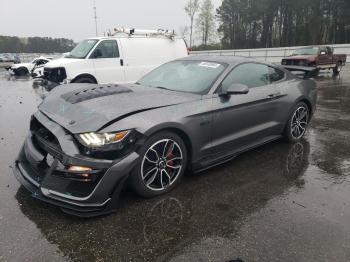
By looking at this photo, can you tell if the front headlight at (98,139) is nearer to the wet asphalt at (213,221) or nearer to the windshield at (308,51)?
the wet asphalt at (213,221)

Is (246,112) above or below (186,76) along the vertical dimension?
below

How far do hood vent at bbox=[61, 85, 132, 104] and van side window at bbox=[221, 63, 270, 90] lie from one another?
4.40 feet

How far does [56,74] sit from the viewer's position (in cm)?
984

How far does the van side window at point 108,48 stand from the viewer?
406 inches

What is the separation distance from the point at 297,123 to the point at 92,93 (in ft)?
11.4

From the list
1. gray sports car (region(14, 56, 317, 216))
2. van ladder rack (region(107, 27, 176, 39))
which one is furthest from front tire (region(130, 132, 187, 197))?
van ladder rack (region(107, 27, 176, 39))

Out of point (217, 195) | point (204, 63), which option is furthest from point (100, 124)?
point (204, 63)

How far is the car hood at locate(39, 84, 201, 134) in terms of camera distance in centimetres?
331

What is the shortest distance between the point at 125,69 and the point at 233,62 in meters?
6.56

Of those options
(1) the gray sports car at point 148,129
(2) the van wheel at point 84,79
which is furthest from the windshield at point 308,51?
(1) the gray sports car at point 148,129

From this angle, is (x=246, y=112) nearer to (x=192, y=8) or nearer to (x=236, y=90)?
A: (x=236, y=90)

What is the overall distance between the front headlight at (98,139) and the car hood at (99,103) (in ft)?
0.19

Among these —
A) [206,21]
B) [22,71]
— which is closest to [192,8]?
[206,21]

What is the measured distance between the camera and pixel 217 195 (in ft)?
12.3
